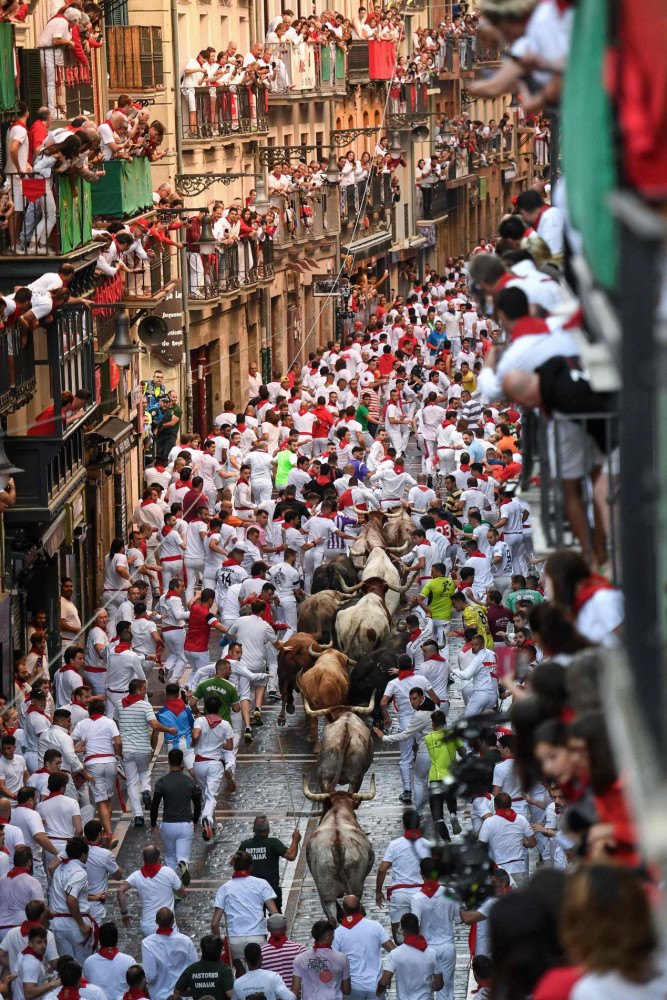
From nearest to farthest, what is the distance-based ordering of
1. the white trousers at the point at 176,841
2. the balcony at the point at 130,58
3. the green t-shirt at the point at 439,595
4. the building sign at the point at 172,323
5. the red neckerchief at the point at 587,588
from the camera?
the red neckerchief at the point at 587,588
the white trousers at the point at 176,841
the green t-shirt at the point at 439,595
the balcony at the point at 130,58
the building sign at the point at 172,323

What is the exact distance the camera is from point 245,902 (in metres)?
14.8

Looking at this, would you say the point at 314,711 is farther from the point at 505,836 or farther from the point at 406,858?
the point at 505,836

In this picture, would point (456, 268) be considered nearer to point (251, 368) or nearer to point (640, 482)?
point (251, 368)

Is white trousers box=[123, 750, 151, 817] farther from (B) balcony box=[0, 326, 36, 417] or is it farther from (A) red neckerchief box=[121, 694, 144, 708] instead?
(B) balcony box=[0, 326, 36, 417]

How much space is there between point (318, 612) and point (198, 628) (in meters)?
1.49

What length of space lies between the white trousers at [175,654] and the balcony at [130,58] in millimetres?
14009

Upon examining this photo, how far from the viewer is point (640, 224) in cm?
448

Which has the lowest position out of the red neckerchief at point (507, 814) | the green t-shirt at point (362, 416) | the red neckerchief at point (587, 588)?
the green t-shirt at point (362, 416)

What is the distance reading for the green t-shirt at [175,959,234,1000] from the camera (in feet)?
44.0

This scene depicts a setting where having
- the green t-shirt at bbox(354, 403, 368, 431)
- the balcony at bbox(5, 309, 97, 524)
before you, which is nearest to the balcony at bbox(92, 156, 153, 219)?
the balcony at bbox(5, 309, 97, 524)

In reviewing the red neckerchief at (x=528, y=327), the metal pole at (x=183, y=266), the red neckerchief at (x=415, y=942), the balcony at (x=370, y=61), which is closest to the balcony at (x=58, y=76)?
the metal pole at (x=183, y=266)

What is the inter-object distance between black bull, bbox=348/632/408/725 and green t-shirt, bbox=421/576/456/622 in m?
1.41

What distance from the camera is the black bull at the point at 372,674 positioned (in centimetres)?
2058

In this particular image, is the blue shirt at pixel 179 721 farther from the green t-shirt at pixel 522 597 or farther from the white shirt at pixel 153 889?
the green t-shirt at pixel 522 597
